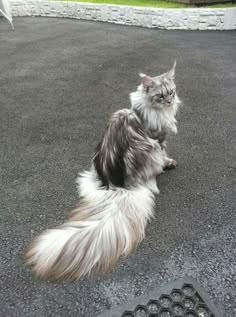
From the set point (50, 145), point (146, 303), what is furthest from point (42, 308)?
point (50, 145)

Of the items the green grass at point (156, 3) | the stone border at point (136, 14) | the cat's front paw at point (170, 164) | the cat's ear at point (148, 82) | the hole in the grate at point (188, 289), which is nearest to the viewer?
the hole in the grate at point (188, 289)

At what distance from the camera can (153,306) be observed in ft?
5.89

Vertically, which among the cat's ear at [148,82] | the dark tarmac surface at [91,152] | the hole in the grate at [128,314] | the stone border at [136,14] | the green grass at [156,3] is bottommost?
the hole in the grate at [128,314]

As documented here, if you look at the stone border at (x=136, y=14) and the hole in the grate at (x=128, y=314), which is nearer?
the hole in the grate at (x=128, y=314)

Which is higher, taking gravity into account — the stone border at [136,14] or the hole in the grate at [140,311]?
the stone border at [136,14]

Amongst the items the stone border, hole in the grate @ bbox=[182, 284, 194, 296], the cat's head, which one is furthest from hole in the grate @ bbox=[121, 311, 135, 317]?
the stone border

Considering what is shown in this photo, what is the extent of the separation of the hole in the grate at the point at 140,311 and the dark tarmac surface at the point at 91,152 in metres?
0.08

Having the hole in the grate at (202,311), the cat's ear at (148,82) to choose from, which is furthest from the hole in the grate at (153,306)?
the cat's ear at (148,82)

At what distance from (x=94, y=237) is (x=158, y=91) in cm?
122

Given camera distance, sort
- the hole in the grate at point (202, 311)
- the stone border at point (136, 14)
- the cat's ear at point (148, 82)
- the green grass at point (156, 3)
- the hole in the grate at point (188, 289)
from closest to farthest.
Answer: the hole in the grate at point (202, 311), the hole in the grate at point (188, 289), the cat's ear at point (148, 82), the stone border at point (136, 14), the green grass at point (156, 3)

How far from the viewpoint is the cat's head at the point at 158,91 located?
2439 millimetres

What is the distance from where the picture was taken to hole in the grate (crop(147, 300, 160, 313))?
1.77 meters

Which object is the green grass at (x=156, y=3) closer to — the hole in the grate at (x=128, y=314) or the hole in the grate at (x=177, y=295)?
the hole in the grate at (x=177, y=295)

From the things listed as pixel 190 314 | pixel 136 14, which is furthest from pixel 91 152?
pixel 136 14
